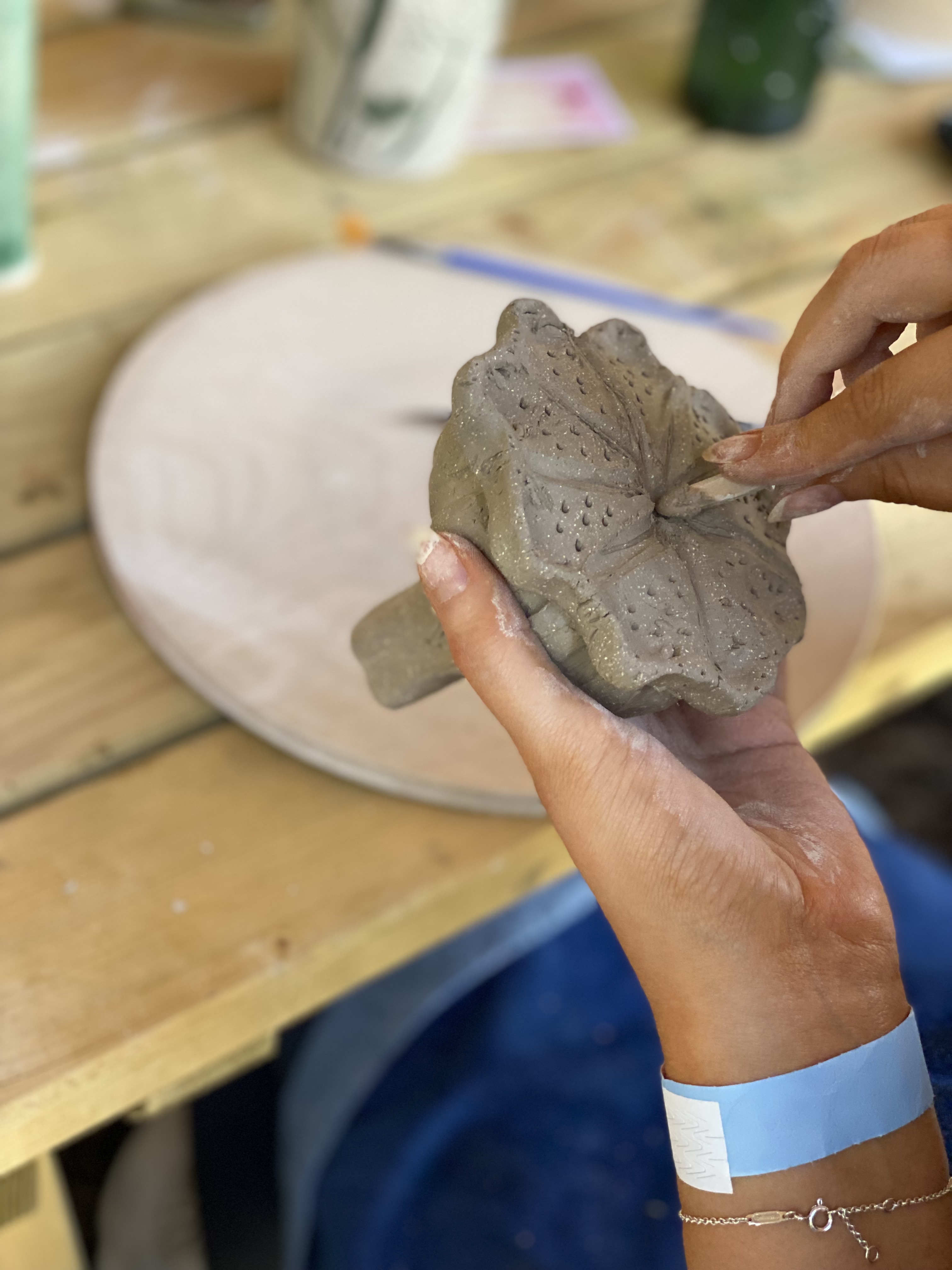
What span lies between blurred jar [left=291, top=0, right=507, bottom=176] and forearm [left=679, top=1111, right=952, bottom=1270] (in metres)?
1.05

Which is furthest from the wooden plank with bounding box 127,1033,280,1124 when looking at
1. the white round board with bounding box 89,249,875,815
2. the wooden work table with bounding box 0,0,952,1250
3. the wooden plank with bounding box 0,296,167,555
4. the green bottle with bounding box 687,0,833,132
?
the green bottle with bounding box 687,0,833,132

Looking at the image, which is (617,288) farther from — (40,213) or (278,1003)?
(278,1003)

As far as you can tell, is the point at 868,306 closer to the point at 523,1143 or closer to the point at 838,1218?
the point at 838,1218

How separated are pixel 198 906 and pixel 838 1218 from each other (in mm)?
402

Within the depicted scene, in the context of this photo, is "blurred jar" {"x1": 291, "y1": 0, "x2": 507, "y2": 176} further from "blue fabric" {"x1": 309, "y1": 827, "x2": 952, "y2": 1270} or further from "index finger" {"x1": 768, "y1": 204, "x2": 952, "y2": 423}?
"blue fabric" {"x1": 309, "y1": 827, "x2": 952, "y2": 1270}

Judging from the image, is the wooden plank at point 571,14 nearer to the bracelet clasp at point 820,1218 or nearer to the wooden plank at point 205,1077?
the wooden plank at point 205,1077

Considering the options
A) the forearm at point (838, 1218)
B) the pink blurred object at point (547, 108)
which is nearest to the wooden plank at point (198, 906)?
the forearm at point (838, 1218)

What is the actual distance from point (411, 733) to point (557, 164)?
84cm

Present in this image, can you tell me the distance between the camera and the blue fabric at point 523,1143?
0.96m

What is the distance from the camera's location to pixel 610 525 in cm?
66

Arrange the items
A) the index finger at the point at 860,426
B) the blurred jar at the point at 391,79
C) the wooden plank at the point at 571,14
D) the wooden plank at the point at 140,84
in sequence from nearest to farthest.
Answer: the index finger at the point at 860,426 < the blurred jar at the point at 391,79 < the wooden plank at the point at 140,84 < the wooden plank at the point at 571,14

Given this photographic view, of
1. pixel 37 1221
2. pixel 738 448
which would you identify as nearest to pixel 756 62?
pixel 738 448

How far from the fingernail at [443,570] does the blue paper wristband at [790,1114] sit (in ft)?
0.94

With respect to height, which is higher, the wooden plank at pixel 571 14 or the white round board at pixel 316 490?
the wooden plank at pixel 571 14
